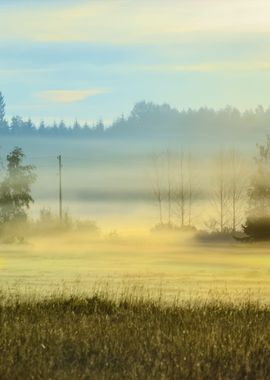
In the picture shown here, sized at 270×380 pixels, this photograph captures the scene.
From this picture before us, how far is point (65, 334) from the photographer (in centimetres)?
2030

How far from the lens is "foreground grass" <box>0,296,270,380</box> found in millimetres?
15984

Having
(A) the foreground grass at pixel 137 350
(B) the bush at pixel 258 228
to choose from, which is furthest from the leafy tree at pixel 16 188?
(A) the foreground grass at pixel 137 350

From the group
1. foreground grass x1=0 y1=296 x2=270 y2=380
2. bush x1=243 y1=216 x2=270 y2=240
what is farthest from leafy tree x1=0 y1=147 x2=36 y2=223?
foreground grass x1=0 y1=296 x2=270 y2=380

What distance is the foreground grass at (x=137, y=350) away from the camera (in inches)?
629

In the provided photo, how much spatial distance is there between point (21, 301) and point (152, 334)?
32.2 ft

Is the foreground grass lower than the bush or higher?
higher

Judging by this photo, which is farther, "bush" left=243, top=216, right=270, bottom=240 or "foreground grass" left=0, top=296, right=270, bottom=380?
"bush" left=243, top=216, right=270, bottom=240

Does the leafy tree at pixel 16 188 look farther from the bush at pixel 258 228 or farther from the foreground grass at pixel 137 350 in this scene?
the foreground grass at pixel 137 350

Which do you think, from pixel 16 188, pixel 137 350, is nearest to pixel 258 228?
pixel 16 188

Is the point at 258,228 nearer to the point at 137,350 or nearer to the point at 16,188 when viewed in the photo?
the point at 16,188

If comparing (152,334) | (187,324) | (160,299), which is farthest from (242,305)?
(152,334)

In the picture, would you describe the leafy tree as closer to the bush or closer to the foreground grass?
the bush

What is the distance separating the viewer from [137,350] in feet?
60.5

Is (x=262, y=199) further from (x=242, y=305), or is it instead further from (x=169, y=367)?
(x=169, y=367)
